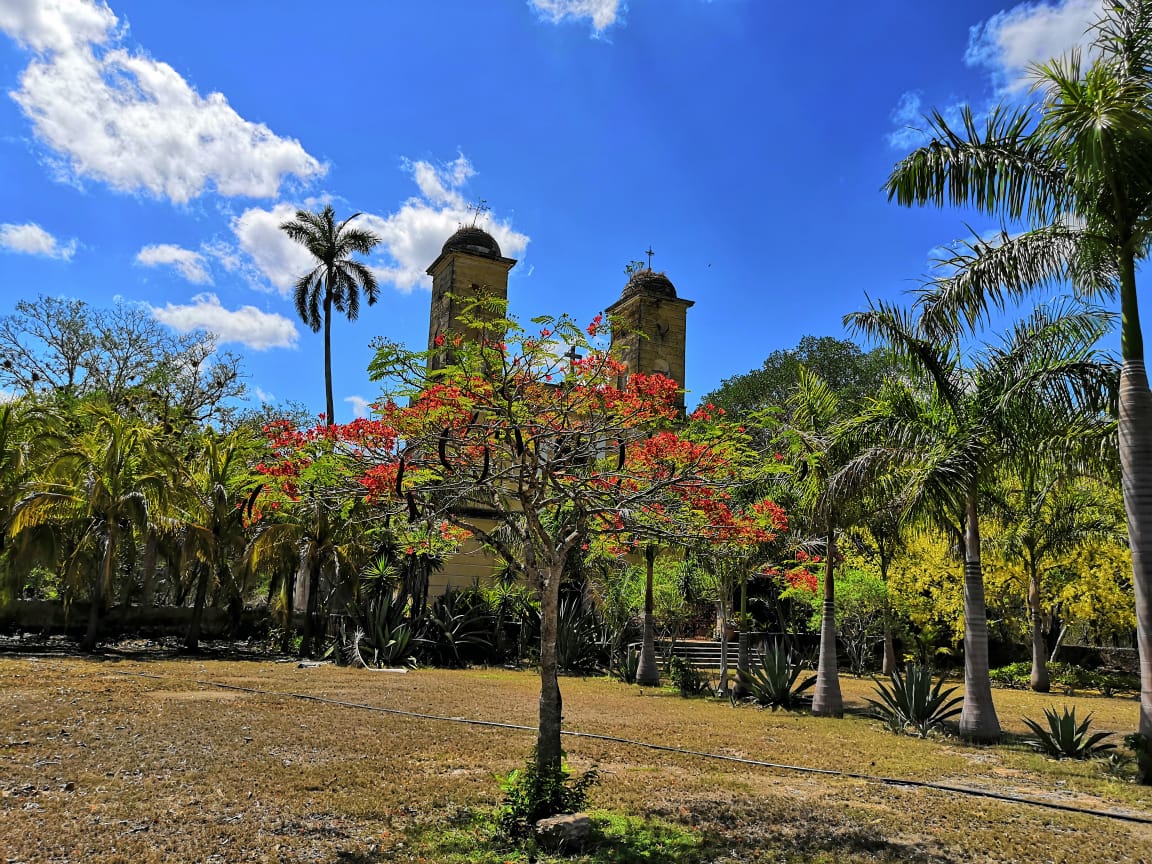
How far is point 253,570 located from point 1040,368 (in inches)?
655

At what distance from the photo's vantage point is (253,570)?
18453 mm

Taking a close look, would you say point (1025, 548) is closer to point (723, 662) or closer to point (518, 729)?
point (723, 662)

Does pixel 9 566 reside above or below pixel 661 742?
above

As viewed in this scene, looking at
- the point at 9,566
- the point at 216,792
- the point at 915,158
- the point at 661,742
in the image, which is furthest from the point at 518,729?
the point at 9,566

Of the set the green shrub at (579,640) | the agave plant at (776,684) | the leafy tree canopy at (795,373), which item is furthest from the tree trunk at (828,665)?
the leafy tree canopy at (795,373)

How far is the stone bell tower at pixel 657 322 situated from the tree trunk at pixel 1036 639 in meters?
10.7

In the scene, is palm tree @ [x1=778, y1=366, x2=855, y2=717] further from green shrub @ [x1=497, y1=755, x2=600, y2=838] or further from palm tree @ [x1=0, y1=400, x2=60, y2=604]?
palm tree @ [x1=0, y1=400, x2=60, y2=604]

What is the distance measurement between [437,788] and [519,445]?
3001mm

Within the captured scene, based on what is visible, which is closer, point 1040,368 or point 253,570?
point 1040,368

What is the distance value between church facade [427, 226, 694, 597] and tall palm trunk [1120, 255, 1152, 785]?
1499 centimetres

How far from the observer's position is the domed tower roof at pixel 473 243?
78.6ft

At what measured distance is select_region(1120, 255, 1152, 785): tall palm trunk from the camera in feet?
25.9

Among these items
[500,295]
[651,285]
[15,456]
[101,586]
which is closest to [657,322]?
[651,285]

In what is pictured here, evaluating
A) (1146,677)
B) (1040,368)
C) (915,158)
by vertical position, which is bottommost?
(1146,677)
